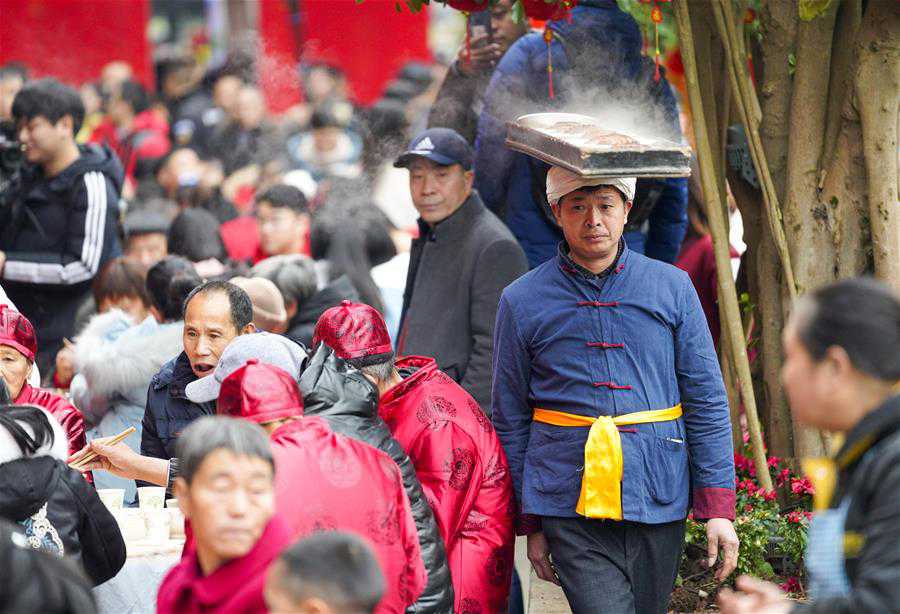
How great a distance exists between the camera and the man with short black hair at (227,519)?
3223 millimetres

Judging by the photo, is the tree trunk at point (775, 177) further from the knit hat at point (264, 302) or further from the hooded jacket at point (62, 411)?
the hooded jacket at point (62, 411)

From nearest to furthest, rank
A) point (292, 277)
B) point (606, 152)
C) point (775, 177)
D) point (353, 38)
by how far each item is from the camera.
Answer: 1. point (606, 152)
2. point (775, 177)
3. point (292, 277)
4. point (353, 38)

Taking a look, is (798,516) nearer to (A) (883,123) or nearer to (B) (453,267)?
(A) (883,123)

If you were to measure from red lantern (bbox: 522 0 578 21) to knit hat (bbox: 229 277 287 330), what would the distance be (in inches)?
70.2

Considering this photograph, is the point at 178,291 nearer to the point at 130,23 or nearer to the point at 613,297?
the point at 613,297

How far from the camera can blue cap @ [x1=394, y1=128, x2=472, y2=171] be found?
6262mm

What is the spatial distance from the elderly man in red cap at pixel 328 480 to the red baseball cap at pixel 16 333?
1.47 metres

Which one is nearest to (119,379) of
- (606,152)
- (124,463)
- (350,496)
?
(124,463)

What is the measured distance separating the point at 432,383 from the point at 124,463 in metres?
1.15

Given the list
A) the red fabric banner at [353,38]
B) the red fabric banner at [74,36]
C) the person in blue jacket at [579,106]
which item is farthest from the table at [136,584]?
the red fabric banner at [353,38]

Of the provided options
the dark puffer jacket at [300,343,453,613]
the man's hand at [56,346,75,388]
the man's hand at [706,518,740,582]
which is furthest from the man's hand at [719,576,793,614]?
the man's hand at [56,346,75,388]

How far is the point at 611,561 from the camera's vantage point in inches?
181

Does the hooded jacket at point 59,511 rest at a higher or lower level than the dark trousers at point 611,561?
higher

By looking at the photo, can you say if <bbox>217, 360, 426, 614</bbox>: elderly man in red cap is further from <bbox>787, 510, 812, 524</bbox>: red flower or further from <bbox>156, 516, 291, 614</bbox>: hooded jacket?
<bbox>787, 510, 812, 524</bbox>: red flower
